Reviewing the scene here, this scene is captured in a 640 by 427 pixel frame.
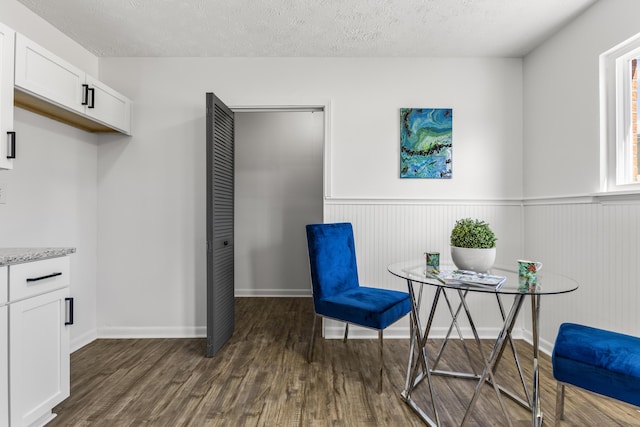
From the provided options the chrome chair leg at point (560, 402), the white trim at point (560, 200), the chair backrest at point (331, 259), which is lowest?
the chrome chair leg at point (560, 402)

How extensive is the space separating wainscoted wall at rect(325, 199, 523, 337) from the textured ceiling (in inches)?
52.3

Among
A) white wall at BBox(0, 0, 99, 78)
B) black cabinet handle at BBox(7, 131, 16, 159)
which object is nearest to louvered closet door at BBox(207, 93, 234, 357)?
black cabinet handle at BBox(7, 131, 16, 159)

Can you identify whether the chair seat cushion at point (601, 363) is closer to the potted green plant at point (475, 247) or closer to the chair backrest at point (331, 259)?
the potted green plant at point (475, 247)

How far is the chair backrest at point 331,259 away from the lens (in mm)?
2326

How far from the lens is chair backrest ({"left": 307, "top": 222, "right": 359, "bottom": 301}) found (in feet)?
7.63

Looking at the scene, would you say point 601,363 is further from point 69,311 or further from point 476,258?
point 69,311

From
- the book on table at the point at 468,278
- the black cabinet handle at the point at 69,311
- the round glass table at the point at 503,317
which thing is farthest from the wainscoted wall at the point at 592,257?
the black cabinet handle at the point at 69,311

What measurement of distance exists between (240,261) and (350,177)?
2164 mm

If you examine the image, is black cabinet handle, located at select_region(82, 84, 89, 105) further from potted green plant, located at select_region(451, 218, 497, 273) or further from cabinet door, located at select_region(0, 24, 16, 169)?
potted green plant, located at select_region(451, 218, 497, 273)

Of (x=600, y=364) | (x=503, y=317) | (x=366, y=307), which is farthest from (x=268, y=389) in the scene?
(x=600, y=364)

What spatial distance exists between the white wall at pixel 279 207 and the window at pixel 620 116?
113 inches

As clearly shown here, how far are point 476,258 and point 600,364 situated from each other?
63cm

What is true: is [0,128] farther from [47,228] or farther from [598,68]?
[598,68]

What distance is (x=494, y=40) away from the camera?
2631 mm
